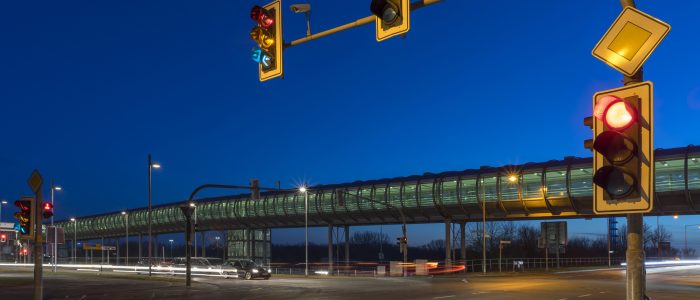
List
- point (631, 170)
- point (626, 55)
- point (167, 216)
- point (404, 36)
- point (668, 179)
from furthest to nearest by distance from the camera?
1. point (167, 216)
2. point (668, 179)
3. point (404, 36)
4. point (626, 55)
5. point (631, 170)

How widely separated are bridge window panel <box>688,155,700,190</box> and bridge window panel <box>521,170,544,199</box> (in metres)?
11.7

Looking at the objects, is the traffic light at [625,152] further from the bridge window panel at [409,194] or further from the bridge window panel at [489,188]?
the bridge window panel at [409,194]

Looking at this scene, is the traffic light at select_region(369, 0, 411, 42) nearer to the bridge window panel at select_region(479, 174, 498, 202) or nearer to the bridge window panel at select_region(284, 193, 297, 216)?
the bridge window panel at select_region(479, 174, 498, 202)

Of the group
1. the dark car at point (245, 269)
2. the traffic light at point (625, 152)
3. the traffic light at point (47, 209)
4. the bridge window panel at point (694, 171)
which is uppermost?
the bridge window panel at point (694, 171)

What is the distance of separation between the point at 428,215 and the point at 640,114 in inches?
2486

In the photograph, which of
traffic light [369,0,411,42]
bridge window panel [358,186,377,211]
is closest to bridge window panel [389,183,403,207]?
bridge window panel [358,186,377,211]

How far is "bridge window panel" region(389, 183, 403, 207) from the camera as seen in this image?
223ft

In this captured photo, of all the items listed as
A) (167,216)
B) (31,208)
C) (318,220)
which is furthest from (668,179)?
(167,216)

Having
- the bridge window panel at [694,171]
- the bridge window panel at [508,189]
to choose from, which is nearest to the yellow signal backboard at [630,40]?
the bridge window panel at [694,171]

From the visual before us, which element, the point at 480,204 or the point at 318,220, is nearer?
the point at 480,204

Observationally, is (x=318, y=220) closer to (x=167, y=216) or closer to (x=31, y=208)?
(x=167, y=216)

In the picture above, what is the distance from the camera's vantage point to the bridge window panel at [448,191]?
6328 cm

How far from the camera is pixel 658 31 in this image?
5109 mm

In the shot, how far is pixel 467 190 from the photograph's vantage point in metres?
62.2
